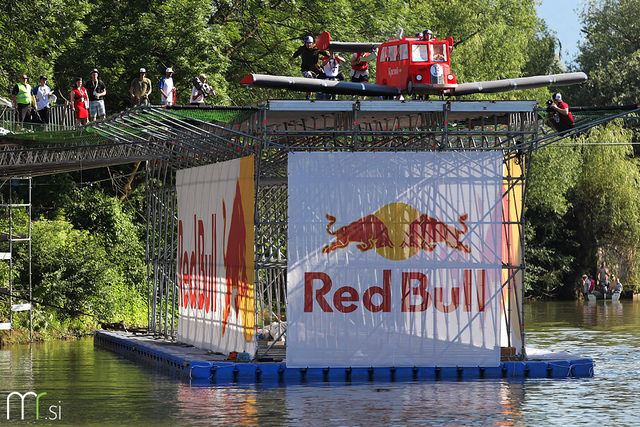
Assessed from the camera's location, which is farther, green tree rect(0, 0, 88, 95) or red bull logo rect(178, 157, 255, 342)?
green tree rect(0, 0, 88, 95)

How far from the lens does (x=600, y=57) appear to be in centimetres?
6462

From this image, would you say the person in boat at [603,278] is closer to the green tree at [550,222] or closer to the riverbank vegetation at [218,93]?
the riverbank vegetation at [218,93]

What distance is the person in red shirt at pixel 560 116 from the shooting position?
24281mm

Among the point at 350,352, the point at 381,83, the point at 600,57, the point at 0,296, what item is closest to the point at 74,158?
the point at 0,296

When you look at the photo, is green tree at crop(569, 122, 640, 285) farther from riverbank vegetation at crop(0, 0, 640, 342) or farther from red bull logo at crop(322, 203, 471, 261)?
red bull logo at crop(322, 203, 471, 261)

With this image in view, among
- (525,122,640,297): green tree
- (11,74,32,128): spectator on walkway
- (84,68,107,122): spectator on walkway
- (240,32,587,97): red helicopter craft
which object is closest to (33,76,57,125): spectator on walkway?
(11,74,32,128): spectator on walkway

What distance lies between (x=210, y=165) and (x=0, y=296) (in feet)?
37.0

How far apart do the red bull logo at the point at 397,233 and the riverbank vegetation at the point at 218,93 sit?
11.4 meters

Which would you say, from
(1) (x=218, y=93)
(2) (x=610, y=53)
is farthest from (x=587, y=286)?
(1) (x=218, y=93)

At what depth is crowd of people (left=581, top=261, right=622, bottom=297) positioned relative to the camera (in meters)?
58.4

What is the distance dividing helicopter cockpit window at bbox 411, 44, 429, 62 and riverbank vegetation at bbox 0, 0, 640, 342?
963 centimetres

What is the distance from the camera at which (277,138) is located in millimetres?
27000

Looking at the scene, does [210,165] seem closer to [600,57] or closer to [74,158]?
[74,158]

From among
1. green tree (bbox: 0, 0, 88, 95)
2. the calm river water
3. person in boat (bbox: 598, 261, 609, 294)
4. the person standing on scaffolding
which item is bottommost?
the calm river water
